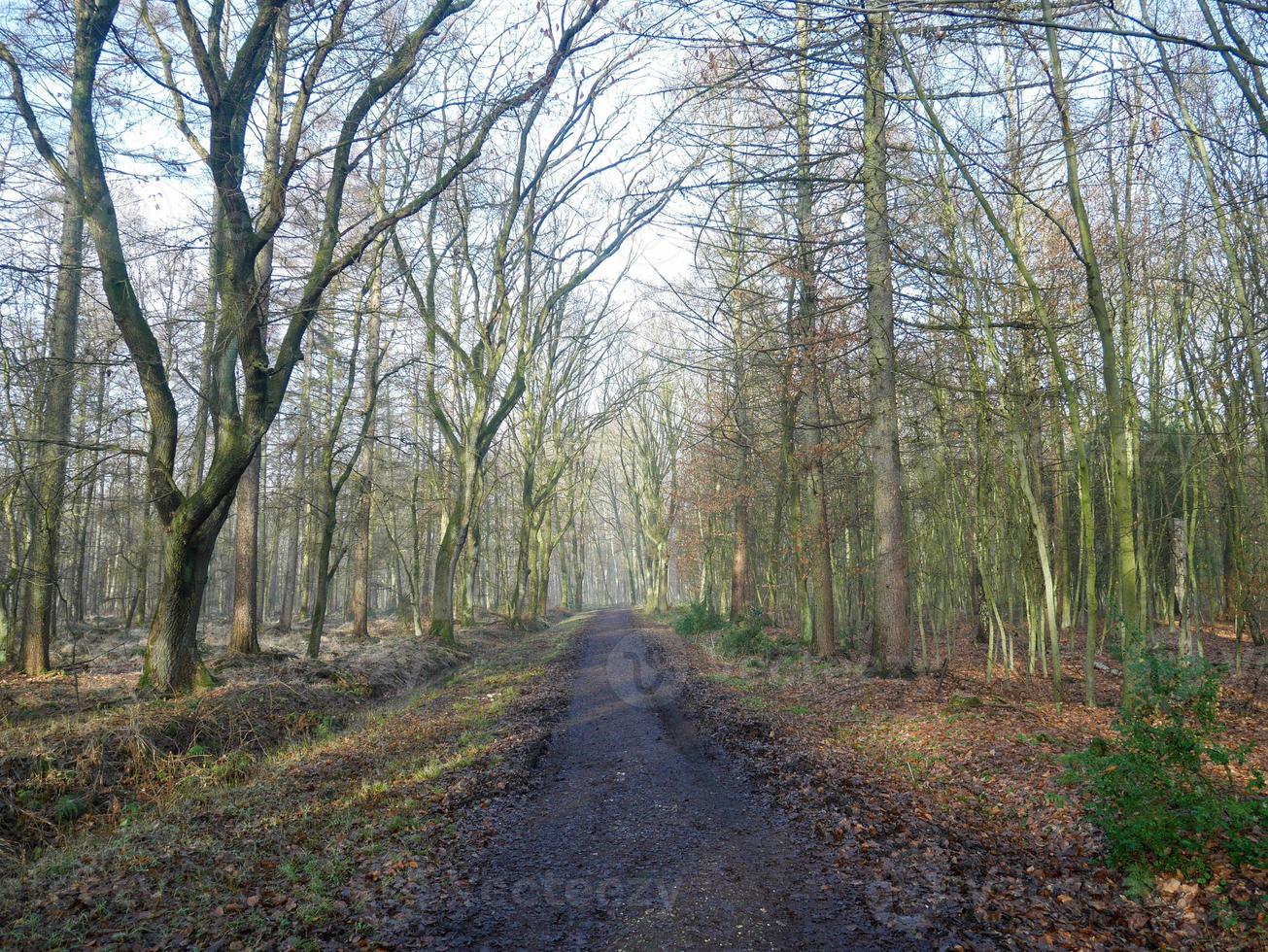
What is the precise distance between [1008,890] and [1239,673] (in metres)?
9.70

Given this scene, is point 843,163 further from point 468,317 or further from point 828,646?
point 468,317

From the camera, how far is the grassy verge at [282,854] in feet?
14.2

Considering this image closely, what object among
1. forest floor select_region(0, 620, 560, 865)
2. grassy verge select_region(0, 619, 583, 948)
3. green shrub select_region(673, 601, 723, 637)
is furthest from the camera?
green shrub select_region(673, 601, 723, 637)

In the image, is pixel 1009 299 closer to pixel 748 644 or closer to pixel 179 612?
pixel 748 644

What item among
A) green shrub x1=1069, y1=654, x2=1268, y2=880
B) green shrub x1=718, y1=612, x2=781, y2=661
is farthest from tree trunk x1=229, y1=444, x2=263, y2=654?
green shrub x1=1069, y1=654, x2=1268, y2=880

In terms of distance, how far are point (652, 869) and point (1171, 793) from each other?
3.30 metres

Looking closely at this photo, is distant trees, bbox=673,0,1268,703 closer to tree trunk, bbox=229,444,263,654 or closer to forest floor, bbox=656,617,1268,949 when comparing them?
forest floor, bbox=656,617,1268,949

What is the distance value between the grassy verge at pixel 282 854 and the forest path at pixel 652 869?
54 cm

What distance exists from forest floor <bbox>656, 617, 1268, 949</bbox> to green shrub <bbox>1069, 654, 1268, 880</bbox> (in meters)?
0.15

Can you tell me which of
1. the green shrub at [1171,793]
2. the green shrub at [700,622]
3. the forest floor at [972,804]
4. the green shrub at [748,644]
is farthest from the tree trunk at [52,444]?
the green shrub at [700,622]

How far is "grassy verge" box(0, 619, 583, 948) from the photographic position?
432 cm

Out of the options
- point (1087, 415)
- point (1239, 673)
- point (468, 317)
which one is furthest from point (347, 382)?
point (1239, 673)

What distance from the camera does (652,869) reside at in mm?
5113

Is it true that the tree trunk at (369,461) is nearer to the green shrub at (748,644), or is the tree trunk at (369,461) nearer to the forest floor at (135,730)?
the forest floor at (135,730)
